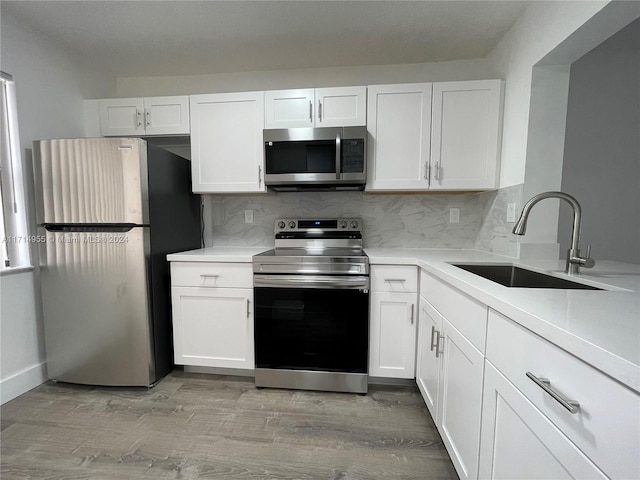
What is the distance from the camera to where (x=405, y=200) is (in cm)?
230

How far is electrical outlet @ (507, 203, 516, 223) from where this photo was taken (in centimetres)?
171

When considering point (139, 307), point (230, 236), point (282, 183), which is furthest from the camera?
point (230, 236)

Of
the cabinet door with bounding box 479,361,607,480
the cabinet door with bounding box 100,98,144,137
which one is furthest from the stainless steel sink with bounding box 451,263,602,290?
the cabinet door with bounding box 100,98,144,137

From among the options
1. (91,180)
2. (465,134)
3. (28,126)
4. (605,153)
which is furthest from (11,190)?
(605,153)

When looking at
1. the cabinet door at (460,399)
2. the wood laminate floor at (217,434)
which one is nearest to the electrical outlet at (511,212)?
the cabinet door at (460,399)

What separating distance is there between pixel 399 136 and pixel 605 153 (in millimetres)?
1867

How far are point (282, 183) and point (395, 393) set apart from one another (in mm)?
1613

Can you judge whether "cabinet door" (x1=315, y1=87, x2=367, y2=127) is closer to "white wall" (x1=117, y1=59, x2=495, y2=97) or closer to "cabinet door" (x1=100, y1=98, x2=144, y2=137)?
"white wall" (x1=117, y1=59, x2=495, y2=97)

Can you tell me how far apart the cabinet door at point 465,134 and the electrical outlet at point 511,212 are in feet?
0.74

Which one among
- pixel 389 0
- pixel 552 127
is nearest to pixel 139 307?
pixel 389 0

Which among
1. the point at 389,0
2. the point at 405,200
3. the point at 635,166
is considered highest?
the point at 389,0

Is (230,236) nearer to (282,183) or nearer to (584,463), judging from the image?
(282,183)

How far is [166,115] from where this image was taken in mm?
2129

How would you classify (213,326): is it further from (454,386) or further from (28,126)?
(28,126)
